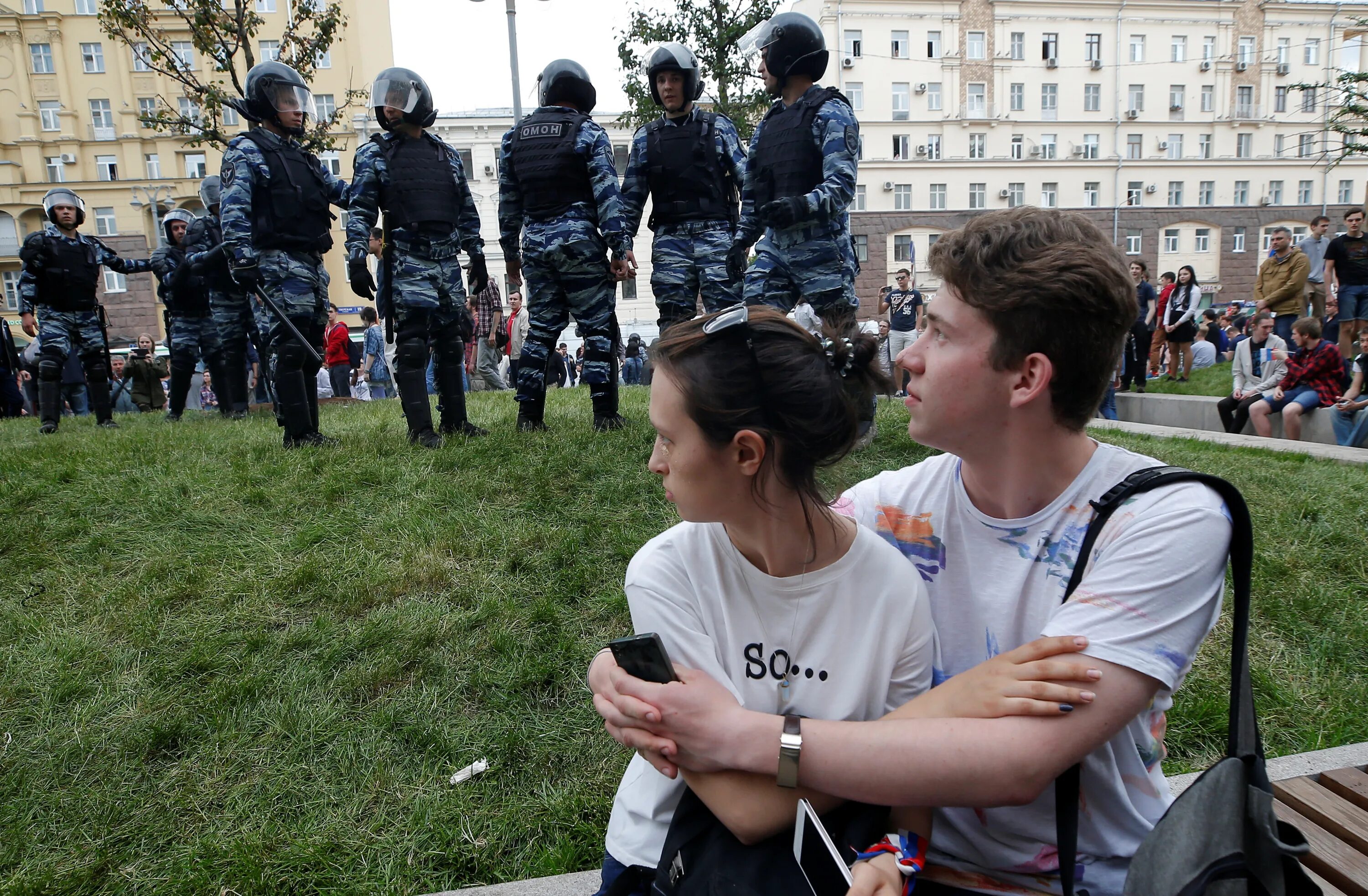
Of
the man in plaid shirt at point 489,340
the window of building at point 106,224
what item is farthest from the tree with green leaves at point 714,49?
the window of building at point 106,224

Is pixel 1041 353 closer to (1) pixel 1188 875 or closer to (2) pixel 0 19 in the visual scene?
(1) pixel 1188 875

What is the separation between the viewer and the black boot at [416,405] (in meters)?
5.79

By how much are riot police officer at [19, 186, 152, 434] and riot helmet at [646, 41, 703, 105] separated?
6081mm

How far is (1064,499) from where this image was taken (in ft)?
4.80

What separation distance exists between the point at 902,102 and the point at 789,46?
39.3m

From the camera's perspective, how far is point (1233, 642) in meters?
1.29

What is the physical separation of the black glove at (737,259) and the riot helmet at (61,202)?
6.58m

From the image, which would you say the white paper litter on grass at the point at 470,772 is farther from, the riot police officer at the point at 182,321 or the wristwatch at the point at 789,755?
the riot police officer at the point at 182,321

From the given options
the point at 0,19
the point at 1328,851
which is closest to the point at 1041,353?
the point at 1328,851

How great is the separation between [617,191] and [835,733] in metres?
5.17

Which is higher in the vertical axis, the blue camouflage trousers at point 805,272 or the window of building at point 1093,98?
the window of building at point 1093,98

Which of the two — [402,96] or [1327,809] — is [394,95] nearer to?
[402,96]

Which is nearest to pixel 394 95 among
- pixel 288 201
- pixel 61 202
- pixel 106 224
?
pixel 288 201

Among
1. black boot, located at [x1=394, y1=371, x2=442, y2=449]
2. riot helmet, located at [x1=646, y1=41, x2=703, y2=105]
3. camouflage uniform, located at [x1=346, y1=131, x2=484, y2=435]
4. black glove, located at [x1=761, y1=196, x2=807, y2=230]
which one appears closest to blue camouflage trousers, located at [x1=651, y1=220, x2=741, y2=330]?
riot helmet, located at [x1=646, y1=41, x2=703, y2=105]
